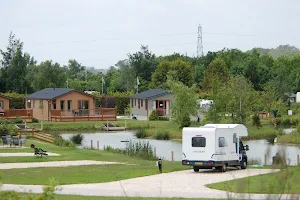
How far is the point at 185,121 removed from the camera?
191 feet

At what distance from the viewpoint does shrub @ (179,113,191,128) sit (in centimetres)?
5791

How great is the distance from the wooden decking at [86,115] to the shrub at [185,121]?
39.6ft

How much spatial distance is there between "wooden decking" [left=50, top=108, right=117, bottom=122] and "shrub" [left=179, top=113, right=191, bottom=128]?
12071 mm

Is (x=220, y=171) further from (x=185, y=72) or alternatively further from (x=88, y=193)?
(x=185, y=72)

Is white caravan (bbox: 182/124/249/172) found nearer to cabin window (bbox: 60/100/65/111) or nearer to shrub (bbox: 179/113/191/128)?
shrub (bbox: 179/113/191/128)

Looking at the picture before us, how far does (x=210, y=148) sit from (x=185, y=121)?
3085cm

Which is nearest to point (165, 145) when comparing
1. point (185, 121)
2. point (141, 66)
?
point (185, 121)

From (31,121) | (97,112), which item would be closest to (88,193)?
(31,121)

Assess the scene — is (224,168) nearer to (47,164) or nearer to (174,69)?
(47,164)

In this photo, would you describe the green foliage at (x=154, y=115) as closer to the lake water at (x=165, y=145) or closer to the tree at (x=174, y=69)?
the lake water at (x=165, y=145)

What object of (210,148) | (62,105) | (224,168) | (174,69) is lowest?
(224,168)

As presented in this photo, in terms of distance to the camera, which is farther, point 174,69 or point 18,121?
point 174,69

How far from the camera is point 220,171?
27.8 m

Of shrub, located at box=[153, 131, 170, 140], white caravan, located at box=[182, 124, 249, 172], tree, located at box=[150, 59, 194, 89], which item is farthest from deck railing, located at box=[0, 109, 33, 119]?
white caravan, located at box=[182, 124, 249, 172]
